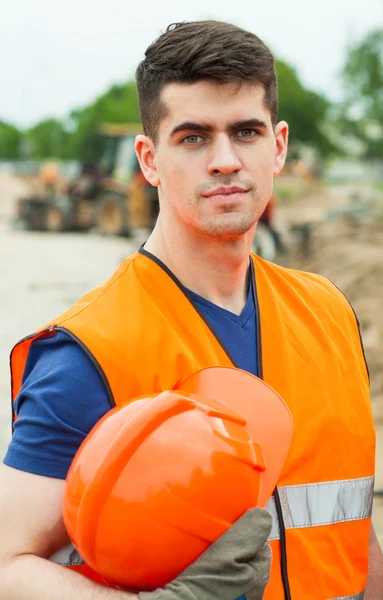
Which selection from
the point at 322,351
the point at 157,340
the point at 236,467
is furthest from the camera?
the point at 322,351

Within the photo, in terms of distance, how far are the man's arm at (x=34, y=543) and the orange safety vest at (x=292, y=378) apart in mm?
246

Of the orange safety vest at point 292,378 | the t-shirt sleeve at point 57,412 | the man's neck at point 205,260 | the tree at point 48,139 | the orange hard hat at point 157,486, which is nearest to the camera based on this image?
the orange hard hat at point 157,486

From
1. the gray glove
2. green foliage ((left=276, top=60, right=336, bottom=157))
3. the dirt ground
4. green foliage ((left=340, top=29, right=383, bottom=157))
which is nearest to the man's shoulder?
the gray glove

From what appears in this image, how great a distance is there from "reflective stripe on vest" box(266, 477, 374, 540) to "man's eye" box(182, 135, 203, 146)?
0.85 meters

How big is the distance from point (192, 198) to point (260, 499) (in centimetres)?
75

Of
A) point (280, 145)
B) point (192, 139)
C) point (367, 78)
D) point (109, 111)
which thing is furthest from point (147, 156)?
point (109, 111)

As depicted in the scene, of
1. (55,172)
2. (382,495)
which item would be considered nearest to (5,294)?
(382,495)

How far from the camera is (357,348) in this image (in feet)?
7.68

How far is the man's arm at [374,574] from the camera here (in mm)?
2244

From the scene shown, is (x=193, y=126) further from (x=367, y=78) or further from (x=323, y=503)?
(x=367, y=78)

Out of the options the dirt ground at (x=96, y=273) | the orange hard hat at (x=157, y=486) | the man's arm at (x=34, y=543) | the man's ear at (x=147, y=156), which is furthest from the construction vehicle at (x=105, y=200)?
the orange hard hat at (x=157, y=486)

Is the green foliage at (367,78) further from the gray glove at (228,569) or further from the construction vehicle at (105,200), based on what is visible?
the gray glove at (228,569)

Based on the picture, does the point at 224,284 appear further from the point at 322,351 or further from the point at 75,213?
the point at 75,213

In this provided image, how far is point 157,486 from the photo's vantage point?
1.53 meters
